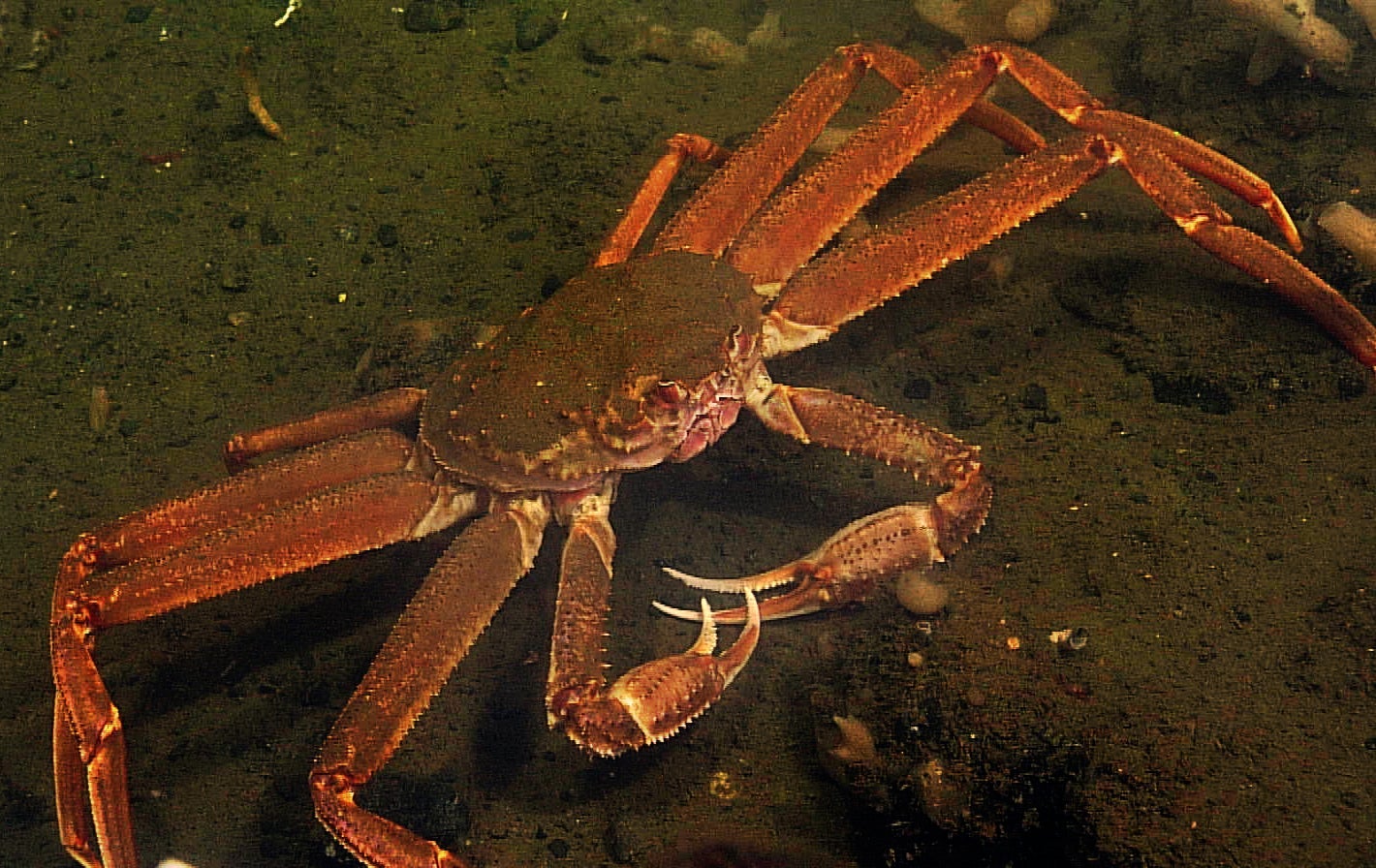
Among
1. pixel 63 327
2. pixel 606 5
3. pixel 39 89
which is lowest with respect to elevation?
pixel 63 327

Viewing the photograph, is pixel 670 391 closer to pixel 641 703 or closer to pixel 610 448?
pixel 610 448

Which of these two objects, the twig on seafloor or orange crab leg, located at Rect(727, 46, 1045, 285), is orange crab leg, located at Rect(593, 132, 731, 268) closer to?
orange crab leg, located at Rect(727, 46, 1045, 285)

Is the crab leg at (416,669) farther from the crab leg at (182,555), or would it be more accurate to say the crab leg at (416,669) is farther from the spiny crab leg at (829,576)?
the spiny crab leg at (829,576)

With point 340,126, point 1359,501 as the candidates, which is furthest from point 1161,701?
point 340,126

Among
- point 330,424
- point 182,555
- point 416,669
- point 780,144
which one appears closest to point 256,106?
point 330,424

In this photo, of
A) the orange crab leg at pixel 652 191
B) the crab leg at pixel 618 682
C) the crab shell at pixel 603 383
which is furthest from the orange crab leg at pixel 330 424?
the crab leg at pixel 618 682

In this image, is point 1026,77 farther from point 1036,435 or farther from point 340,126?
point 340,126
